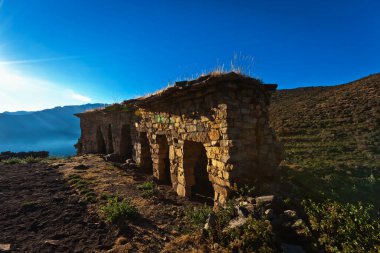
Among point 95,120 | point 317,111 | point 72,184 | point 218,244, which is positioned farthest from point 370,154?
point 95,120

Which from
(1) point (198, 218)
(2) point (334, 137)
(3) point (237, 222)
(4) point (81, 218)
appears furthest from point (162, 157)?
(2) point (334, 137)

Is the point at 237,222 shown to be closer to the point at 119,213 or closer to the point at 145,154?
the point at 119,213

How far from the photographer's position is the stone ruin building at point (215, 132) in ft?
20.1

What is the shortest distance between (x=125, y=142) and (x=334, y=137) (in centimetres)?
1743

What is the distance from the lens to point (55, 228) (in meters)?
5.59

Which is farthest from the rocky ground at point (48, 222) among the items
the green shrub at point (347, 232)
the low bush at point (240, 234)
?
the green shrub at point (347, 232)

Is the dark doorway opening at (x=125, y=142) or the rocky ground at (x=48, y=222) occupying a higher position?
the dark doorway opening at (x=125, y=142)

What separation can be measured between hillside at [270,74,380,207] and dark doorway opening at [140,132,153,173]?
6.30m

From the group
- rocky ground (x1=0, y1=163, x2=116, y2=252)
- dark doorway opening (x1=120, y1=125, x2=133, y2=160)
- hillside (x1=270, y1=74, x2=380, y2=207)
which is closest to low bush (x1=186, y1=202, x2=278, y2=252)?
rocky ground (x1=0, y1=163, x2=116, y2=252)

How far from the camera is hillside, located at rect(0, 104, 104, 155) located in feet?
430

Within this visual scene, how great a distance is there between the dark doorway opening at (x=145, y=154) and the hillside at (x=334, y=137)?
6.30 meters

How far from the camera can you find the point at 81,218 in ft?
20.0

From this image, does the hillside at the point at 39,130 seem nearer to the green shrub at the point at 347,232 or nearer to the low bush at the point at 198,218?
the low bush at the point at 198,218

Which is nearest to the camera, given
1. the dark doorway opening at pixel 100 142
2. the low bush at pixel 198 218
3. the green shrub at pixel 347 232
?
the green shrub at pixel 347 232
